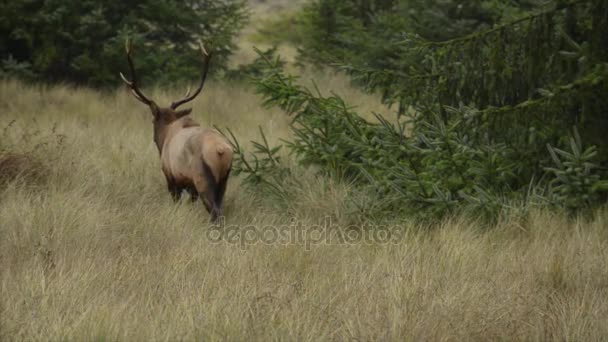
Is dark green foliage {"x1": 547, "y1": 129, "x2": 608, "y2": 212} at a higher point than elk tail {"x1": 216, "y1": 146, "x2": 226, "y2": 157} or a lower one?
higher

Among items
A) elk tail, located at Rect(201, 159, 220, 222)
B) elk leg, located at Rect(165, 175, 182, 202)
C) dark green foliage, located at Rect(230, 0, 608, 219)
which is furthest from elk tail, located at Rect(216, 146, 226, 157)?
dark green foliage, located at Rect(230, 0, 608, 219)

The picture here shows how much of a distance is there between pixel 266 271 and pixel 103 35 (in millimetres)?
8810

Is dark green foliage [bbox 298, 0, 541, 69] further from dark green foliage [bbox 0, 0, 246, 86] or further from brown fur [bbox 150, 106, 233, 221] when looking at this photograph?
brown fur [bbox 150, 106, 233, 221]

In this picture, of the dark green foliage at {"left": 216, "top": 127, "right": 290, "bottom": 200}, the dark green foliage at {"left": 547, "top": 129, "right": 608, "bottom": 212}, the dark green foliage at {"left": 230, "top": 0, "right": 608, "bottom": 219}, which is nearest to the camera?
the dark green foliage at {"left": 547, "top": 129, "right": 608, "bottom": 212}

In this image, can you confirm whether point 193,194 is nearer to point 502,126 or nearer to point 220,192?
point 220,192

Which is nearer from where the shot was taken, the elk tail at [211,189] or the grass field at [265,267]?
the grass field at [265,267]

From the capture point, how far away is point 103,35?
12.0 meters

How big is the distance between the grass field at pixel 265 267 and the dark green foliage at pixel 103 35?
16.5 feet

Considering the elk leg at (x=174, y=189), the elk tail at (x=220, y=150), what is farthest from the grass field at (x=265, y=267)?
the elk tail at (x=220, y=150)

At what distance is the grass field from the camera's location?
335 cm

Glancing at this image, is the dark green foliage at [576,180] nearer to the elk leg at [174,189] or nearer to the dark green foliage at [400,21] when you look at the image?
the elk leg at [174,189]

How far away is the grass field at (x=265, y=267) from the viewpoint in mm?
3348

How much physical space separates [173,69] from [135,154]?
16.2ft

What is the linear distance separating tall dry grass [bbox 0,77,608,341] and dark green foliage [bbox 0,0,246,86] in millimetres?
5327
